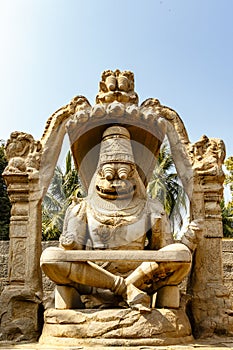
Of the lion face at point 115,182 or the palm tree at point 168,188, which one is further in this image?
the palm tree at point 168,188

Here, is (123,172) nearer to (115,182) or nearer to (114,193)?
(115,182)

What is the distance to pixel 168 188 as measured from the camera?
6977 millimetres

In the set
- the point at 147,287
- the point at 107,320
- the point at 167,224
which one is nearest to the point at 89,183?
the point at 167,224

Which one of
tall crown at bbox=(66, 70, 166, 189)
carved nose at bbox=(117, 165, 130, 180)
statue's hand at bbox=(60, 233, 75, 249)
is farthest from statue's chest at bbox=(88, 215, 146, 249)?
tall crown at bbox=(66, 70, 166, 189)

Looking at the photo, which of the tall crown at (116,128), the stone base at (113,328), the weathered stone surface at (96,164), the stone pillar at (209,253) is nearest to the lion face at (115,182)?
the tall crown at (116,128)

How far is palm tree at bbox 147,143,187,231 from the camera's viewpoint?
558 cm

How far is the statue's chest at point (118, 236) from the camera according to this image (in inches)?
188

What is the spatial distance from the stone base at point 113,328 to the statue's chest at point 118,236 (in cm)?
84

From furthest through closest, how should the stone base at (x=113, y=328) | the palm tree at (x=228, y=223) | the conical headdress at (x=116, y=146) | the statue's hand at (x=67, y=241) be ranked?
the palm tree at (x=228, y=223) → the conical headdress at (x=116, y=146) → the statue's hand at (x=67, y=241) → the stone base at (x=113, y=328)

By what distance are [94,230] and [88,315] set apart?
1046mm

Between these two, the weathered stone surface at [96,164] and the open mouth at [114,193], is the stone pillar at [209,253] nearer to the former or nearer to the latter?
the weathered stone surface at [96,164]

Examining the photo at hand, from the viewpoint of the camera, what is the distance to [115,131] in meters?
5.27

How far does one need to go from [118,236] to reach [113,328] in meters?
1.12

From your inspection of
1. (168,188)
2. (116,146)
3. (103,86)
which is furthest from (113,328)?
(168,188)
